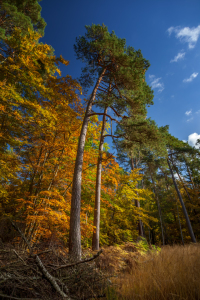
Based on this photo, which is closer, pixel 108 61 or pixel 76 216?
pixel 76 216

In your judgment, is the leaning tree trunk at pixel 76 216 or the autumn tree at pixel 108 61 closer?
the leaning tree trunk at pixel 76 216

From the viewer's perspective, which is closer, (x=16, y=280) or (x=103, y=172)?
(x=16, y=280)

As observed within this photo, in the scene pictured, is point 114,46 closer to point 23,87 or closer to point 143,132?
point 143,132

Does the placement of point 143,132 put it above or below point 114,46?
below

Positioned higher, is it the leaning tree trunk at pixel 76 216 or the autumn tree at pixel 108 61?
the autumn tree at pixel 108 61

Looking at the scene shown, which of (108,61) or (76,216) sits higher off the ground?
(108,61)

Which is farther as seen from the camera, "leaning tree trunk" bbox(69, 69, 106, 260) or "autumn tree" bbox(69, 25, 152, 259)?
"autumn tree" bbox(69, 25, 152, 259)

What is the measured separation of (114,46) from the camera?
21.2 feet

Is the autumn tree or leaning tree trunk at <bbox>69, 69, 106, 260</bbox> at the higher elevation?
the autumn tree

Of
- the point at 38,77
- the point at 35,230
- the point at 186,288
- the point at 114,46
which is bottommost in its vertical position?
the point at 186,288

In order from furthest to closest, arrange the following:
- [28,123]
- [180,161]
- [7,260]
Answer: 1. [180,161]
2. [28,123]
3. [7,260]

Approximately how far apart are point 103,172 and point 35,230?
488cm

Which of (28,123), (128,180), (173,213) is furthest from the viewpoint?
(173,213)

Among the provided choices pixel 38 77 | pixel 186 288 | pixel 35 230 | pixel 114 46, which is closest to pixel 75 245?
pixel 35 230
